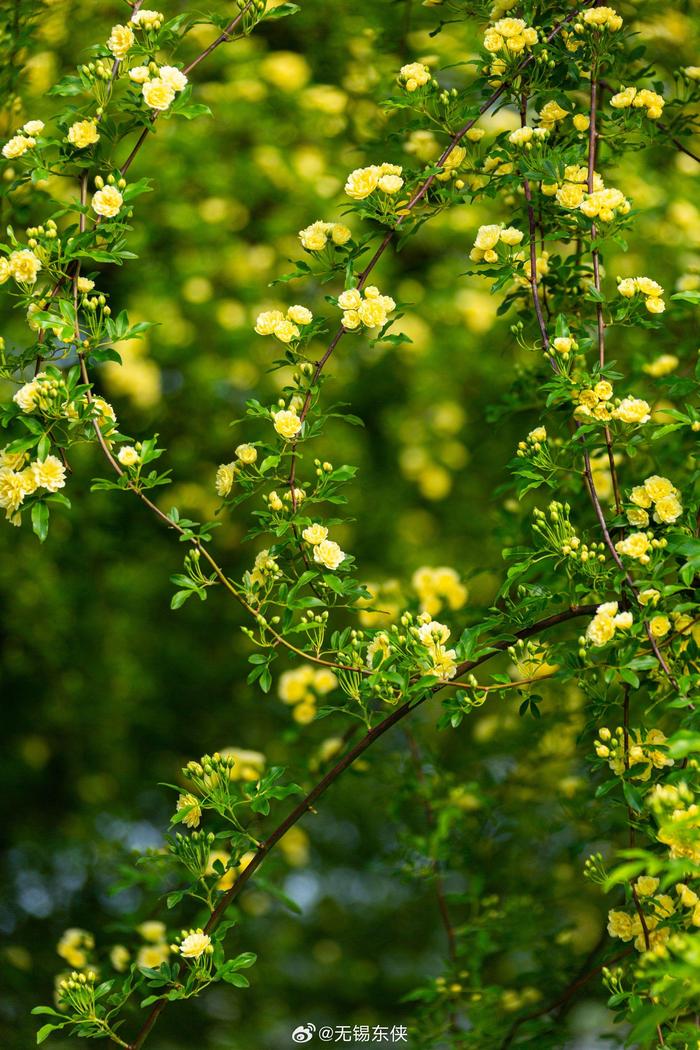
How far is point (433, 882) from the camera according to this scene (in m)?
2.42

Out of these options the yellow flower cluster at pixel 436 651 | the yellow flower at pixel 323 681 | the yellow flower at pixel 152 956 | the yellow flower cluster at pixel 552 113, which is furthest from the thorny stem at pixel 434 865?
the yellow flower cluster at pixel 552 113

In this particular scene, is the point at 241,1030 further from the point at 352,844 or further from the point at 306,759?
the point at 306,759

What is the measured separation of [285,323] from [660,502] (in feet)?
1.76

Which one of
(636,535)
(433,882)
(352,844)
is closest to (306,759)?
(433,882)

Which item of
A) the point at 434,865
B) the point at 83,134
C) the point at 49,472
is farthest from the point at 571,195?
the point at 434,865

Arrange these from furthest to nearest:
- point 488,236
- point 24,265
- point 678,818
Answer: point 488,236 < point 24,265 < point 678,818

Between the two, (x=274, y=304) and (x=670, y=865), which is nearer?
(x=670, y=865)

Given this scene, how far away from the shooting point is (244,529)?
3836 mm

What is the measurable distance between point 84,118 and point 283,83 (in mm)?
1859

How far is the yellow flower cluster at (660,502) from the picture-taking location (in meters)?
1.49

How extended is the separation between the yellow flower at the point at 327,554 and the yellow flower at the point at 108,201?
503 millimetres

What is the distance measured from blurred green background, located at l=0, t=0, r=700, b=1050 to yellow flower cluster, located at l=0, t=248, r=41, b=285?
4.78ft

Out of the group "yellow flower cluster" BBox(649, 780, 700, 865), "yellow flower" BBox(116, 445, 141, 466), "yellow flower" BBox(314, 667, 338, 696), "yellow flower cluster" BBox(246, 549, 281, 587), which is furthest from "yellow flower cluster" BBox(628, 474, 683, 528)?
"yellow flower" BBox(314, 667, 338, 696)

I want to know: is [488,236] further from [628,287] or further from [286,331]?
[286,331]
